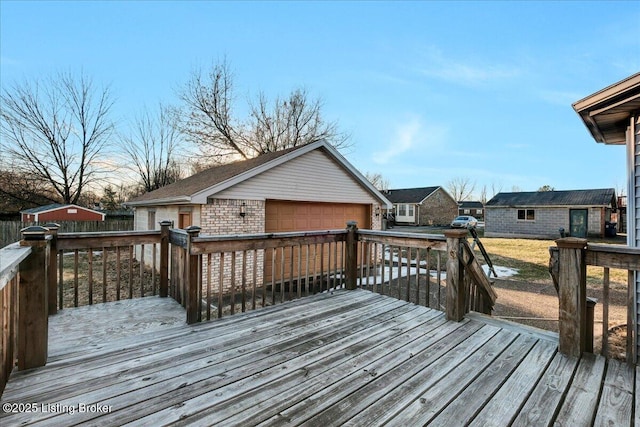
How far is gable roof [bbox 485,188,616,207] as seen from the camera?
1852cm

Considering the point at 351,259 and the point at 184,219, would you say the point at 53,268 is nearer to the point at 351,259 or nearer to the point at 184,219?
the point at 351,259

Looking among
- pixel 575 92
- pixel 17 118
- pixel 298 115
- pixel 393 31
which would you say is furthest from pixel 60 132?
pixel 575 92

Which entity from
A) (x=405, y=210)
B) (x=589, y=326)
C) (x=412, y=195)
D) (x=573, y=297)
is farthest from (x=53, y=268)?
(x=412, y=195)

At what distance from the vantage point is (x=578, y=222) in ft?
62.7

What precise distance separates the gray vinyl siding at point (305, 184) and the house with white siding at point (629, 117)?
19.0 ft

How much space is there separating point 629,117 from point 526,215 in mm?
20589

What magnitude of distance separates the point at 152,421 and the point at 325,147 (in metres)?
7.60

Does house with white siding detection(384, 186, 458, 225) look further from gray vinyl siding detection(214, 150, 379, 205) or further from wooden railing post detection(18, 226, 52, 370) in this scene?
wooden railing post detection(18, 226, 52, 370)

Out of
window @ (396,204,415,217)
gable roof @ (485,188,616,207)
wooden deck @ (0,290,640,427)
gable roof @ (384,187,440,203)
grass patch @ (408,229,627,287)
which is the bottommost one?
grass patch @ (408,229,627,287)

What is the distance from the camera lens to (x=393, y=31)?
8516 millimetres

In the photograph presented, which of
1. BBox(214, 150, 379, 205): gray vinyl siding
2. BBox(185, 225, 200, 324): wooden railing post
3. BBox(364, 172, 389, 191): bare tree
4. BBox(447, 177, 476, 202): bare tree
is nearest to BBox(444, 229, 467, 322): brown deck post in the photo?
BBox(185, 225, 200, 324): wooden railing post

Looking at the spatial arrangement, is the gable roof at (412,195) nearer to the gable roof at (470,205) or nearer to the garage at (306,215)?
the gable roof at (470,205)

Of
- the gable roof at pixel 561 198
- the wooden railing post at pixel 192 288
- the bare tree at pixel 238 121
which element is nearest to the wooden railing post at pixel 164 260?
the wooden railing post at pixel 192 288

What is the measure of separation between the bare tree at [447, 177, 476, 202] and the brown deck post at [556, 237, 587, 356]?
50.9 m
